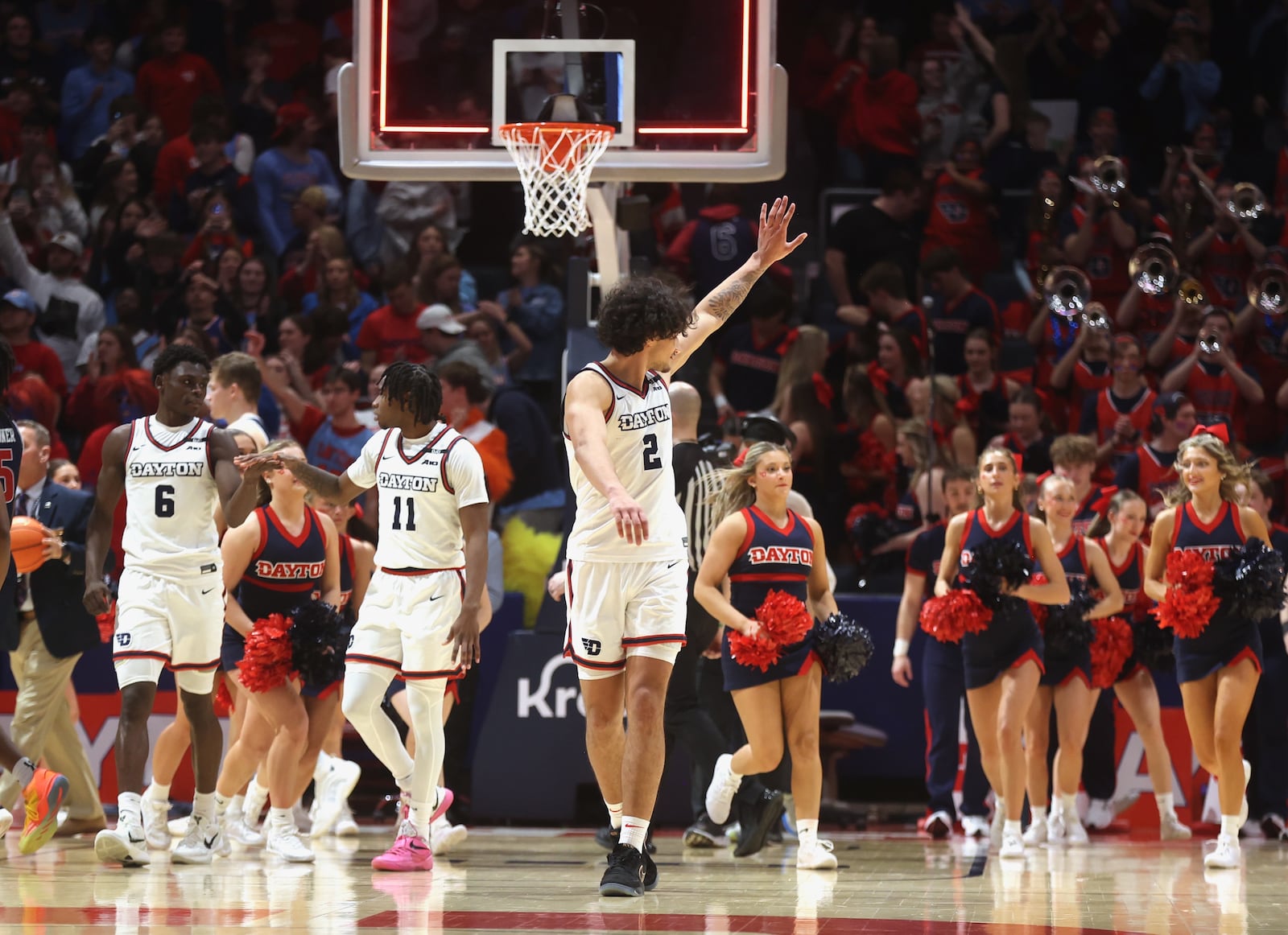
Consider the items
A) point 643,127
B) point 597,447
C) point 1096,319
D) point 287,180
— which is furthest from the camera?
point 287,180

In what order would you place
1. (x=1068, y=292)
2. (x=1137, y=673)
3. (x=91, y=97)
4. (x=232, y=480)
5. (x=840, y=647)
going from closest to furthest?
(x=232, y=480) < (x=840, y=647) < (x=1137, y=673) < (x=1068, y=292) < (x=91, y=97)

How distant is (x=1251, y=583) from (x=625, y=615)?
391 centimetres

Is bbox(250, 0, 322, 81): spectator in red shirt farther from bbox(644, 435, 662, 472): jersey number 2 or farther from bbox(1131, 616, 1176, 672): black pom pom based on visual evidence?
bbox(644, 435, 662, 472): jersey number 2

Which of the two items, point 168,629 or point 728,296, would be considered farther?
point 168,629

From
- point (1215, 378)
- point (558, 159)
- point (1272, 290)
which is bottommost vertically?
point (1215, 378)

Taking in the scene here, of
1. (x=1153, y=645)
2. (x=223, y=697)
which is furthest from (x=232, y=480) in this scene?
(x=1153, y=645)

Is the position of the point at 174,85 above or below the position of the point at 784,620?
above

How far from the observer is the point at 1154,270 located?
13.8 metres

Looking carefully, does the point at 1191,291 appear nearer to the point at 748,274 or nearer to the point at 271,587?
the point at 748,274

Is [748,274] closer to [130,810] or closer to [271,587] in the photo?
[271,587]

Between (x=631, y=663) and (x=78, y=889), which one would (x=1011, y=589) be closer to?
(x=631, y=663)

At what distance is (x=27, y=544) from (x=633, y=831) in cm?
372

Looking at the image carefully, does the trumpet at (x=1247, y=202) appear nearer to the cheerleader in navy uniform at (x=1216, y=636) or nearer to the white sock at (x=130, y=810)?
the cheerleader in navy uniform at (x=1216, y=636)

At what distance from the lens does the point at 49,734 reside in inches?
394
